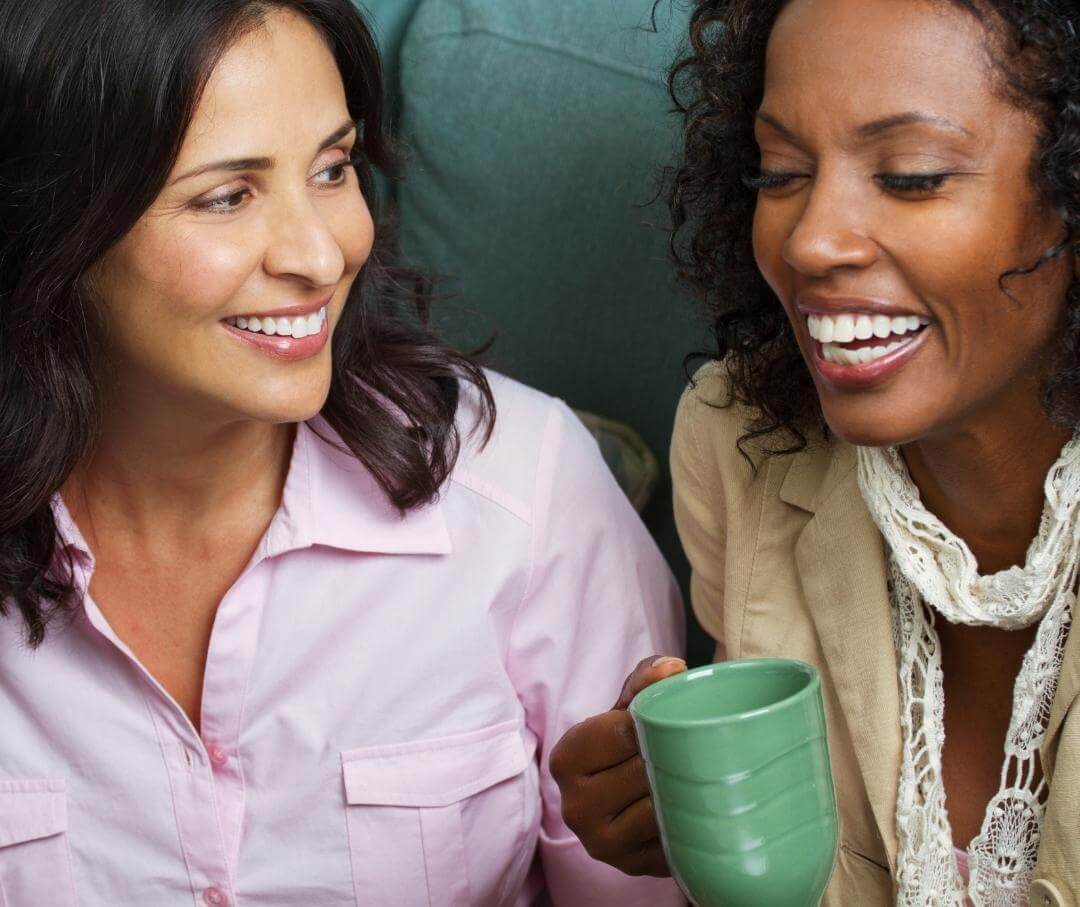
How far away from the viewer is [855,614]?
145 centimetres

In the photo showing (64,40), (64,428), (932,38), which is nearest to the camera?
(932,38)

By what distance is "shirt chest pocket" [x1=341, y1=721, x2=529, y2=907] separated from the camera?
5.22 feet

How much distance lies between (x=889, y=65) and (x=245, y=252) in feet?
1.92

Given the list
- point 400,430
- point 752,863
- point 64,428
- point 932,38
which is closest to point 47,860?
point 64,428

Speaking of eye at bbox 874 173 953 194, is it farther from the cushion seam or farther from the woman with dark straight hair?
the cushion seam

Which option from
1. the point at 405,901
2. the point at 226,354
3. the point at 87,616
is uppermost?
the point at 226,354

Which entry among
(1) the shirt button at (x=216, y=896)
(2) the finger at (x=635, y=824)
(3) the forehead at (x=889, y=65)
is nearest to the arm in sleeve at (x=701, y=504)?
(2) the finger at (x=635, y=824)

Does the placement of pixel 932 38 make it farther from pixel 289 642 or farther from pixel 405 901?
pixel 405 901

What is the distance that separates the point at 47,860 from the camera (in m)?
1.58

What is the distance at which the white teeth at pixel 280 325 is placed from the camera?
1.42 metres

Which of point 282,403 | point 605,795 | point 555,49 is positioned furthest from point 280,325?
point 555,49

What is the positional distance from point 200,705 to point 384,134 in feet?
2.16

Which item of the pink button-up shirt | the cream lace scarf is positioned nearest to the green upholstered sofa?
the pink button-up shirt

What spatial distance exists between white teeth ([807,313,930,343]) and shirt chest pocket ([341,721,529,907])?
0.62 m
